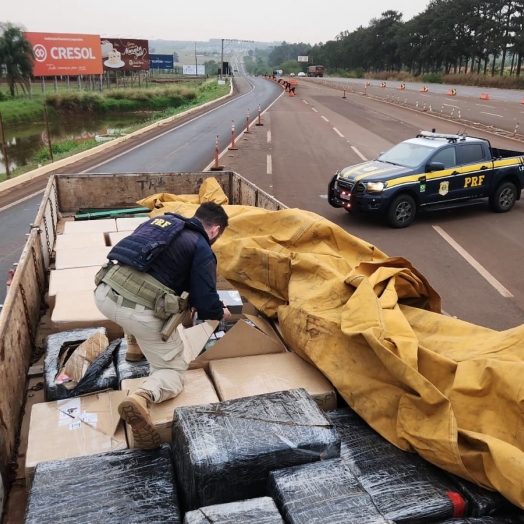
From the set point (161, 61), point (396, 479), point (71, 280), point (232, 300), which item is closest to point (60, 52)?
point (71, 280)

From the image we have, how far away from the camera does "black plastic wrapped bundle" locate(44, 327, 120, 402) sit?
12.8 feet

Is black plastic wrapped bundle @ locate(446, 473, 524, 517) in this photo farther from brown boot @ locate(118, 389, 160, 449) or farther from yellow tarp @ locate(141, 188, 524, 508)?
brown boot @ locate(118, 389, 160, 449)

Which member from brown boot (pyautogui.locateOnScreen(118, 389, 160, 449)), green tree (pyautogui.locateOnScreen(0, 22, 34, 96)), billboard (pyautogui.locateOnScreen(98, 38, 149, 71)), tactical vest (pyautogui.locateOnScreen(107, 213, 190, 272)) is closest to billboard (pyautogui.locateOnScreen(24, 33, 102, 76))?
green tree (pyautogui.locateOnScreen(0, 22, 34, 96))

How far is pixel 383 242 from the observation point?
1034 centimetres

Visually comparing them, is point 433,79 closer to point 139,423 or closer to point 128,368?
point 128,368

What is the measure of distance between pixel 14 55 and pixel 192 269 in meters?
57.0

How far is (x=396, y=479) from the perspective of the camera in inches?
120

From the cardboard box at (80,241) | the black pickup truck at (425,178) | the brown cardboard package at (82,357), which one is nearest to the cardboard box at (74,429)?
the brown cardboard package at (82,357)

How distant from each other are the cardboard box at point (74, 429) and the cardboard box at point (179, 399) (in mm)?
133

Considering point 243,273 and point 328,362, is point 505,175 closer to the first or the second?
point 243,273

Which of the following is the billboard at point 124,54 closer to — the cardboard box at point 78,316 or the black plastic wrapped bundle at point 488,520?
the cardboard box at point 78,316

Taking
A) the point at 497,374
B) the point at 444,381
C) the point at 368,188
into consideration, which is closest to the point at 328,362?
the point at 444,381

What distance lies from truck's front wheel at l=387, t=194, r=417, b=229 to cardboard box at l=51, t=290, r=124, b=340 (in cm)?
748

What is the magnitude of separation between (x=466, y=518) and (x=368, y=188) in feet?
28.4
